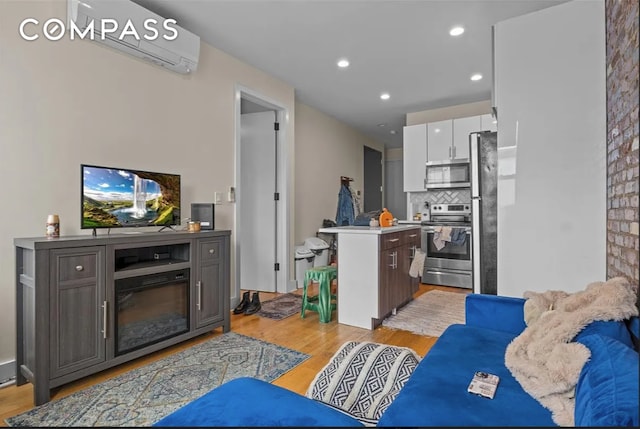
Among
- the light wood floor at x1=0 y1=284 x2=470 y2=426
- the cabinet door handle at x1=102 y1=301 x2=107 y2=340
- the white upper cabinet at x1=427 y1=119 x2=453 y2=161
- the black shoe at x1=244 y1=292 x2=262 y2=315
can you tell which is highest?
the white upper cabinet at x1=427 y1=119 x2=453 y2=161

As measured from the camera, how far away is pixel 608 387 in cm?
84

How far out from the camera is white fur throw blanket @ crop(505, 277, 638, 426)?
110cm

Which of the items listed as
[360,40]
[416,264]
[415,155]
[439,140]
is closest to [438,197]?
[415,155]

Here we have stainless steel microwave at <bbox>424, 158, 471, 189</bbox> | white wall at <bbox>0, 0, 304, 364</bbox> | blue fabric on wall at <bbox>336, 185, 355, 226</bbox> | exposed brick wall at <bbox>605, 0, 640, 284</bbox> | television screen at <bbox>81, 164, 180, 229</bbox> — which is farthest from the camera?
blue fabric on wall at <bbox>336, 185, 355, 226</bbox>

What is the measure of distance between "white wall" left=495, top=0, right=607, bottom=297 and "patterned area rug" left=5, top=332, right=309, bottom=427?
1.82 meters

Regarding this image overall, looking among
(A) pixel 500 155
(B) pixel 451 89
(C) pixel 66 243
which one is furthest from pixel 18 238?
(B) pixel 451 89

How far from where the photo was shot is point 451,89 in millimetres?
4523

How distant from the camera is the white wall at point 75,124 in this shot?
2.06m

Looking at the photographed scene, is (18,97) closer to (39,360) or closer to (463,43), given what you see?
(39,360)

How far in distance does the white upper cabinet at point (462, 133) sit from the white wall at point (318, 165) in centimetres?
202

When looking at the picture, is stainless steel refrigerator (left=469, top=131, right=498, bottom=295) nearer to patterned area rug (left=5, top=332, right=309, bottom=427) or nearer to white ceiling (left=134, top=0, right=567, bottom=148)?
white ceiling (left=134, top=0, right=567, bottom=148)

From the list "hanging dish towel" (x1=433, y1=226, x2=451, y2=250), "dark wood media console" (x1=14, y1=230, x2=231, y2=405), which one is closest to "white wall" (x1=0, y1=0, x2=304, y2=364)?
"dark wood media console" (x1=14, y1=230, x2=231, y2=405)

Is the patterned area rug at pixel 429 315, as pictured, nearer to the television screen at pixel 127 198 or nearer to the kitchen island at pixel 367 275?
the kitchen island at pixel 367 275

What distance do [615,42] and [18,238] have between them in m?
3.62
